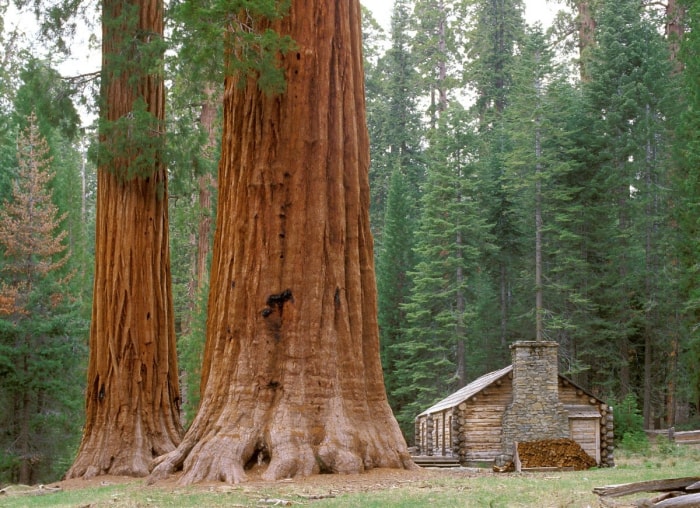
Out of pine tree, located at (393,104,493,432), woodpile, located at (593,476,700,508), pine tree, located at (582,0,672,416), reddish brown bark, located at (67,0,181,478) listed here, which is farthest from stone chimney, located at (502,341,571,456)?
woodpile, located at (593,476,700,508)

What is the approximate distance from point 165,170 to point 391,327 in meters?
29.5

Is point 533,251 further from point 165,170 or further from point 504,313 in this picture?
point 165,170

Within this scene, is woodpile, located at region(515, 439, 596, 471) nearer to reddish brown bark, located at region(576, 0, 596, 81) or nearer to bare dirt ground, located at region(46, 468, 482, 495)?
bare dirt ground, located at region(46, 468, 482, 495)

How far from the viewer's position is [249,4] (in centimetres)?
999

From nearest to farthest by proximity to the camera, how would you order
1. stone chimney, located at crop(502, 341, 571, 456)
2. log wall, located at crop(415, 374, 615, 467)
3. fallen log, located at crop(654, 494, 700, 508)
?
fallen log, located at crop(654, 494, 700, 508)
stone chimney, located at crop(502, 341, 571, 456)
log wall, located at crop(415, 374, 615, 467)

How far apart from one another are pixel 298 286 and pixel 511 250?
1449 inches

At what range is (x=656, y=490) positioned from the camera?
7414mm

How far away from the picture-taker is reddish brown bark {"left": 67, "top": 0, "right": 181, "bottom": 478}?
14.0 m

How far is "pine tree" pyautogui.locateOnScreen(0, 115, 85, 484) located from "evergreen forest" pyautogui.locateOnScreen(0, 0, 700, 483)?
7cm

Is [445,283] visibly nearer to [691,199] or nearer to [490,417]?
[691,199]

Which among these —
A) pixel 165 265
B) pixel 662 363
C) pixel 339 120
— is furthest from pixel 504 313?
pixel 339 120

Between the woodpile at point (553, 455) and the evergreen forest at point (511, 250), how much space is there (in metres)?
9.83

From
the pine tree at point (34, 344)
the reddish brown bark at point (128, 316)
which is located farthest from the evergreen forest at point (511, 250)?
the reddish brown bark at point (128, 316)

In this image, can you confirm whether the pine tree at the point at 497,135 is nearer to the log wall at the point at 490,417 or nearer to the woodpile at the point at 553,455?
the log wall at the point at 490,417
